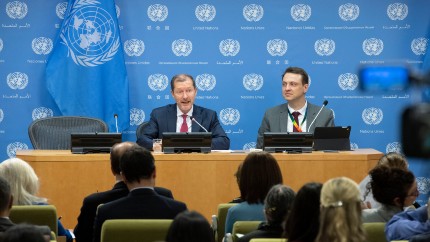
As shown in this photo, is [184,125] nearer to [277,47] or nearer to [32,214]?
[277,47]

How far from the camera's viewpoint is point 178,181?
7.72 metres

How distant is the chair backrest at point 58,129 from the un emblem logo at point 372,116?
3339 millimetres

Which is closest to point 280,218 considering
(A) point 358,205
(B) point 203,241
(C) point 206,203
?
(A) point 358,205

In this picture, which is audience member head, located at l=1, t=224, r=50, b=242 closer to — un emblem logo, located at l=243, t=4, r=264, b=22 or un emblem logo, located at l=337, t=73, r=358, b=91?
un emblem logo, located at l=243, t=4, r=264, b=22

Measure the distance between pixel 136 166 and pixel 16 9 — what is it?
17.6ft

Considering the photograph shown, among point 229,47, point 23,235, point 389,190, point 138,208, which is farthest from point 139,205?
point 229,47

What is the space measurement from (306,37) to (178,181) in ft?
11.3

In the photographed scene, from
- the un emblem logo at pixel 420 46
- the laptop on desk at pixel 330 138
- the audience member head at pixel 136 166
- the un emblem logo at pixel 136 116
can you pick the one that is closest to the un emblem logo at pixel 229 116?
the un emblem logo at pixel 136 116

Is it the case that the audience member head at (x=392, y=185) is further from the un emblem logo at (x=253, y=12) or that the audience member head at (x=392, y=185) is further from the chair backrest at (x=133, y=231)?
the un emblem logo at (x=253, y=12)

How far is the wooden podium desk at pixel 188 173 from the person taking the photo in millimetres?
7605

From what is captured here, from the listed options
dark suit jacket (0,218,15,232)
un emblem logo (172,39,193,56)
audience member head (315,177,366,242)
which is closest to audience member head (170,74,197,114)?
un emblem logo (172,39,193,56)

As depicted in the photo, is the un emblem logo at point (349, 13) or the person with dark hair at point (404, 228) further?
the un emblem logo at point (349, 13)

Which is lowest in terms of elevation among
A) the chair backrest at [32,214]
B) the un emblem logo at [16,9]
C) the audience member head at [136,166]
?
the chair backrest at [32,214]

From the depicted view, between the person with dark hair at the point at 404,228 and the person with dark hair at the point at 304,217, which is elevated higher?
the person with dark hair at the point at 304,217
